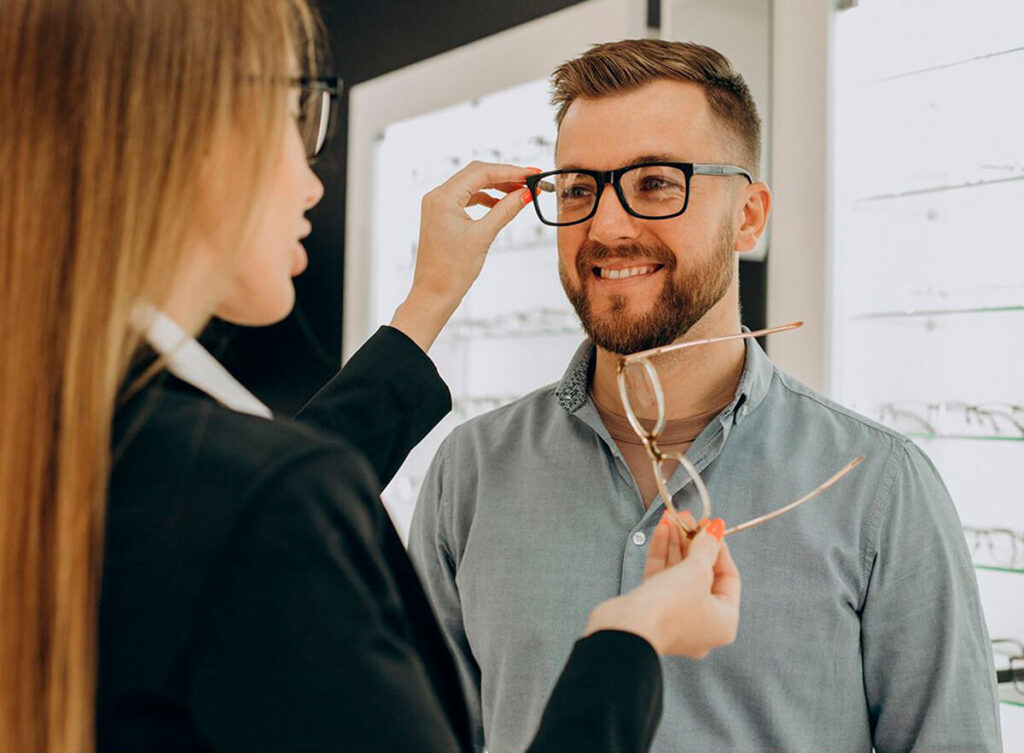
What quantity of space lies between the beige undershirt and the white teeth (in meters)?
0.24

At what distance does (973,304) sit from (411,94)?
62.6 inches

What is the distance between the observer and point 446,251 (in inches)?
66.6

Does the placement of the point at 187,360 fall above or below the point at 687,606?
above

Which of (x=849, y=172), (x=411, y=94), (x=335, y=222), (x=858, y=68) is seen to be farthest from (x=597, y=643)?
(x=335, y=222)

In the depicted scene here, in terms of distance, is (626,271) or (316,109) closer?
(316,109)

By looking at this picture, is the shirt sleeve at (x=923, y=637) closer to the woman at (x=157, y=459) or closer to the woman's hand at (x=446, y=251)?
the woman's hand at (x=446, y=251)

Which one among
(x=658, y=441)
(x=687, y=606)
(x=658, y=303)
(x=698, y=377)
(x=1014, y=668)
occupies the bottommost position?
(x=1014, y=668)

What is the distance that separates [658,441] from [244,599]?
1.13 m

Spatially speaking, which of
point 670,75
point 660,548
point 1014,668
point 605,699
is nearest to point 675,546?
point 660,548

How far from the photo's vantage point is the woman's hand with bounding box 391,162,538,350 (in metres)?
1.61

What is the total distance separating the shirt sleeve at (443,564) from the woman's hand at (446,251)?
1.35 ft

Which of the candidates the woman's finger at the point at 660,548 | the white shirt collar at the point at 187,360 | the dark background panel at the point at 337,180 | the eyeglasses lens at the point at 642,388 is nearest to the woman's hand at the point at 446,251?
the eyeglasses lens at the point at 642,388

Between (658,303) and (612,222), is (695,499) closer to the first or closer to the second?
(658,303)

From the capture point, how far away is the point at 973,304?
2.26m
